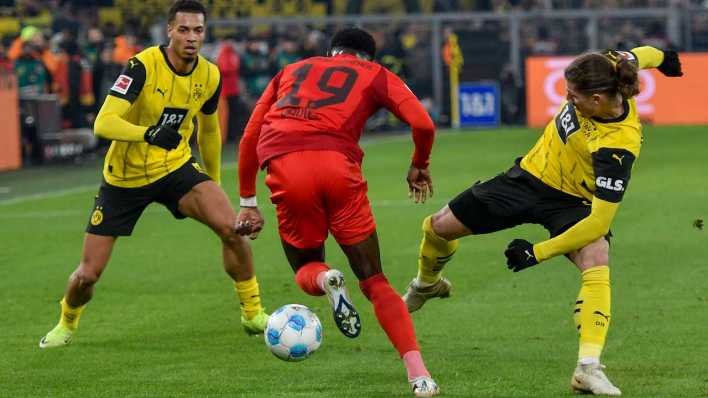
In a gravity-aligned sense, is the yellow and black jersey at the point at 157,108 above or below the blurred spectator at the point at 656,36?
above

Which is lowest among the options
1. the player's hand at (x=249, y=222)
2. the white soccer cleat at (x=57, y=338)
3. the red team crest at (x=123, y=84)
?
the white soccer cleat at (x=57, y=338)

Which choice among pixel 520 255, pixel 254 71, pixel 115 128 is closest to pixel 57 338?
pixel 115 128

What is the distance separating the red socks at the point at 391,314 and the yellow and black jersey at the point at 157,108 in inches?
96.4

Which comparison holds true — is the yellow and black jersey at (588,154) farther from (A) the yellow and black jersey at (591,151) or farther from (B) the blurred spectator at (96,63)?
(B) the blurred spectator at (96,63)

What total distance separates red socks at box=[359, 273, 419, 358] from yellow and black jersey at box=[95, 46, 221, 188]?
8.03ft

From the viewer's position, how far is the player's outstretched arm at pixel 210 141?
10.1 m

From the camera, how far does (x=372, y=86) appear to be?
26.2ft

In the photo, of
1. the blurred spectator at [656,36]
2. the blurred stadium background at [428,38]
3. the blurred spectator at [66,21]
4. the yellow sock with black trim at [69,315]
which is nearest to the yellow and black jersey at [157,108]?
the yellow sock with black trim at [69,315]

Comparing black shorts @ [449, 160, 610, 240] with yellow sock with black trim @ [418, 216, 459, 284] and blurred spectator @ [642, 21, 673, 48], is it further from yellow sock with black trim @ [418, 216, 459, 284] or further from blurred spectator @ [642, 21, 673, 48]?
blurred spectator @ [642, 21, 673, 48]

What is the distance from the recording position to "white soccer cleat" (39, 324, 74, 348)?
32.3ft

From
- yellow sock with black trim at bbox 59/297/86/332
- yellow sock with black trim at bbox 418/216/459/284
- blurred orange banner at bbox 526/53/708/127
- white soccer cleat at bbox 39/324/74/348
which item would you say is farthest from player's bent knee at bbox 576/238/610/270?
blurred orange banner at bbox 526/53/708/127

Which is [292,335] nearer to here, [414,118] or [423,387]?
[423,387]

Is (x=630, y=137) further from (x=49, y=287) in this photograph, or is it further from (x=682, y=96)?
(x=682, y=96)

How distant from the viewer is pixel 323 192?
311 inches
